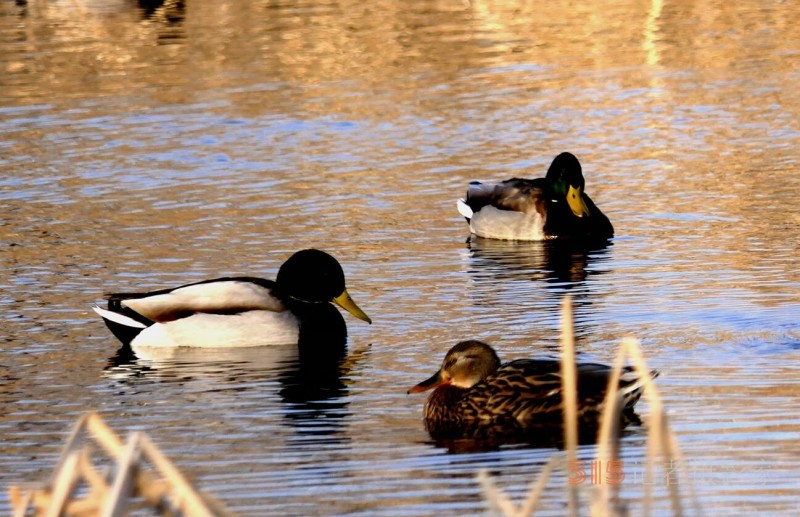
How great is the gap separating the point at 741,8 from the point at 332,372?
21.7m

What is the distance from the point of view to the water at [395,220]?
8320 millimetres

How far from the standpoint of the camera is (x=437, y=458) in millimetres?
8070

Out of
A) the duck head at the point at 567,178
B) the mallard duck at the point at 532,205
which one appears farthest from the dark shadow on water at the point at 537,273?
the duck head at the point at 567,178

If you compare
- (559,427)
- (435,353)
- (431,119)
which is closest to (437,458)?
(559,427)

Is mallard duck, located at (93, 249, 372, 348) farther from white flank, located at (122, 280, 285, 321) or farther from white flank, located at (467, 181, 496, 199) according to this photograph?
white flank, located at (467, 181, 496, 199)

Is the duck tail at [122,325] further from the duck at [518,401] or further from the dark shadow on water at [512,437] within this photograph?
the dark shadow on water at [512,437]

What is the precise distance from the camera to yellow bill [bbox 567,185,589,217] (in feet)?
Result: 50.3

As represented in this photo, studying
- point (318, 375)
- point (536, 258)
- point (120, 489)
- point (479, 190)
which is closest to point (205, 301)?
point (318, 375)

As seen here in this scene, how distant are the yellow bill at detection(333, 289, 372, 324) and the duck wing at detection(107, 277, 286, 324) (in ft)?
1.30

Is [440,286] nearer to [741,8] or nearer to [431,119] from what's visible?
[431,119]

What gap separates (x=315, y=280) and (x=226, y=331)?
721mm

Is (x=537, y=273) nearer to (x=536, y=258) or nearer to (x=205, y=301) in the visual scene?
(x=536, y=258)

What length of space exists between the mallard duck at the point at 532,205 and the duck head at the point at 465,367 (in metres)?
6.33

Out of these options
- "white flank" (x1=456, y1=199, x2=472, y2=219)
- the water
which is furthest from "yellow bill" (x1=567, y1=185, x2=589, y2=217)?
"white flank" (x1=456, y1=199, x2=472, y2=219)
